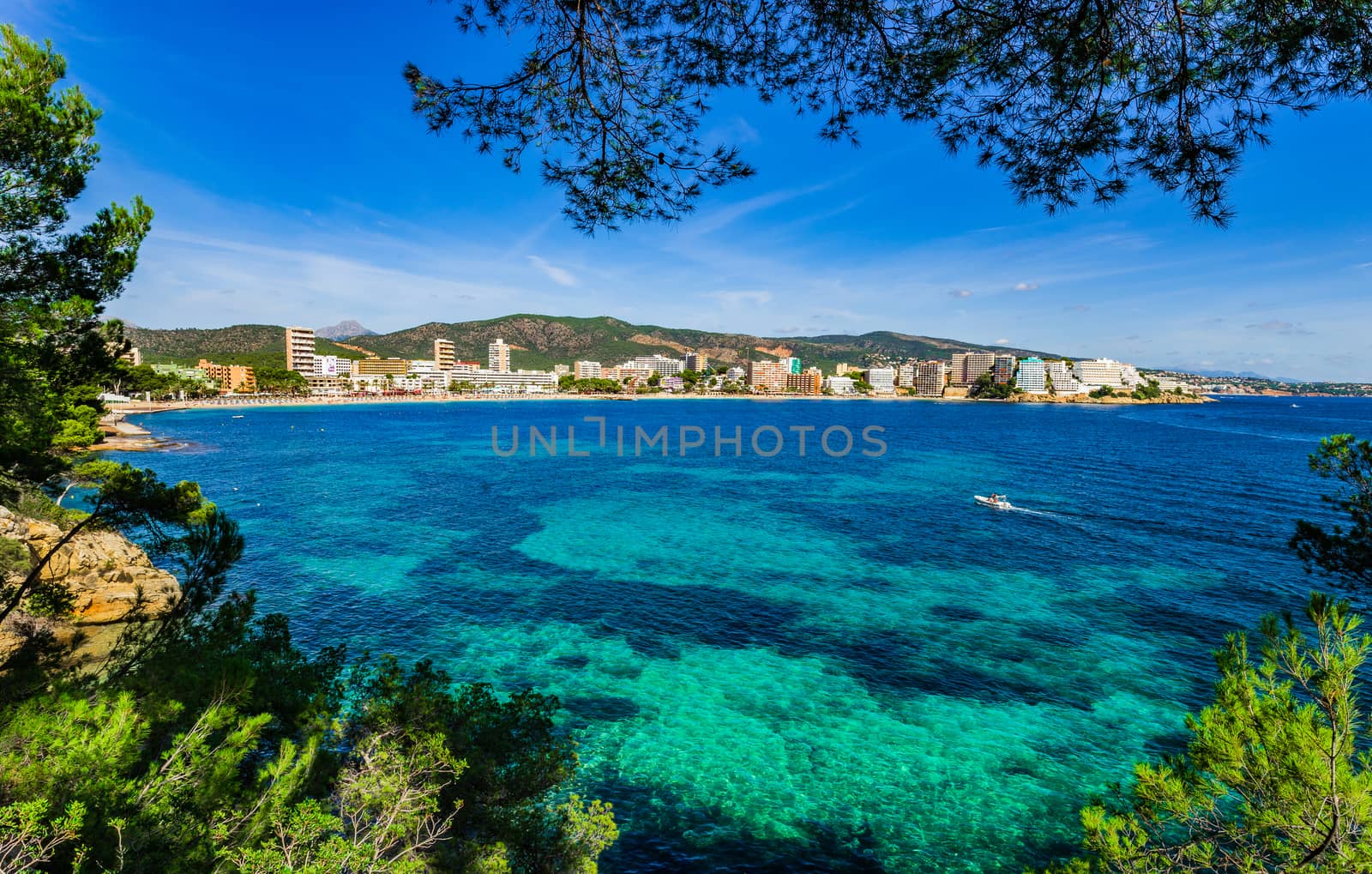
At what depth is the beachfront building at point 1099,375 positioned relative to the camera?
196m

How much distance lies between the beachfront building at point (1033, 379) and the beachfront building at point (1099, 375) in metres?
14.3

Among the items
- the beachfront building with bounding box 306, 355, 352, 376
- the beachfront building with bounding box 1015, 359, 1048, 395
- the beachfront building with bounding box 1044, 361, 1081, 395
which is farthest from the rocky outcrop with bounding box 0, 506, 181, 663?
the beachfront building with bounding box 1044, 361, 1081, 395

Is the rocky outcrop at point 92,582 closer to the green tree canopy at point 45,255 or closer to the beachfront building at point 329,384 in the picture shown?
the green tree canopy at point 45,255

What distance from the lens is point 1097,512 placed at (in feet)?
110

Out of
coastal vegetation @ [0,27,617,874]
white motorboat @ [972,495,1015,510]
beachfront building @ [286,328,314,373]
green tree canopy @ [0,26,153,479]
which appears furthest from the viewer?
beachfront building @ [286,328,314,373]

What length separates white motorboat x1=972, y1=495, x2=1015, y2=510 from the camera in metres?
34.0

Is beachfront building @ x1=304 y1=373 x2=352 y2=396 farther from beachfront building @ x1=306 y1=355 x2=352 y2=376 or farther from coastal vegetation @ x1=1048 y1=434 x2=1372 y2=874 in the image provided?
coastal vegetation @ x1=1048 y1=434 x2=1372 y2=874

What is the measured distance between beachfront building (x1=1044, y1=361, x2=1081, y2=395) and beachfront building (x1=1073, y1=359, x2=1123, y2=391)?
3.32 meters

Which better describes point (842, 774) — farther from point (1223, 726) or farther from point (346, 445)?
point (346, 445)

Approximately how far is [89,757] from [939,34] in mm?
9814

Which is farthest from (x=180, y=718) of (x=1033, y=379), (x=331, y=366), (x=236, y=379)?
(x=1033, y=379)

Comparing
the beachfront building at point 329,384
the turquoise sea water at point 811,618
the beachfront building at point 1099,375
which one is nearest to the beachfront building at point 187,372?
the beachfront building at point 329,384

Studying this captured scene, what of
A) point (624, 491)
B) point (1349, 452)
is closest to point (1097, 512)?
point (624, 491)

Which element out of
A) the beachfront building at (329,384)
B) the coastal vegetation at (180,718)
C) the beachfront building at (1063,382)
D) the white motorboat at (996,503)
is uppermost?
the beachfront building at (1063,382)
